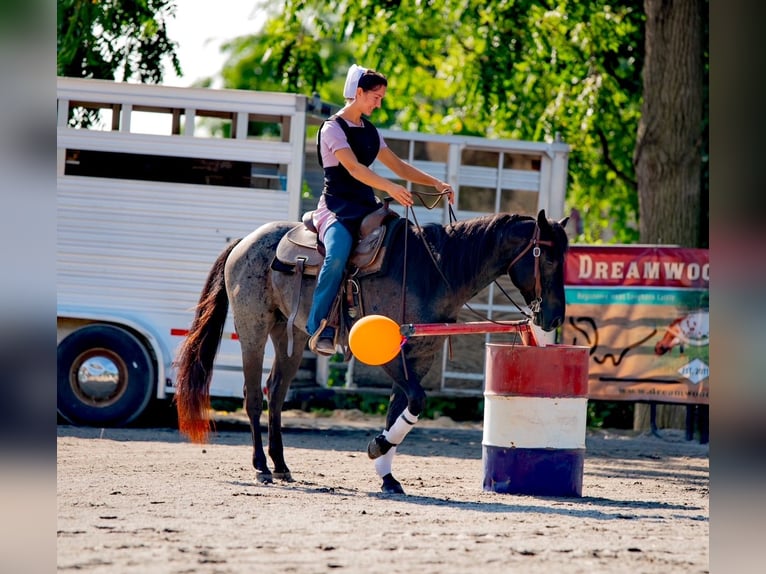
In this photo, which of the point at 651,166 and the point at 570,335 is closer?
the point at 570,335

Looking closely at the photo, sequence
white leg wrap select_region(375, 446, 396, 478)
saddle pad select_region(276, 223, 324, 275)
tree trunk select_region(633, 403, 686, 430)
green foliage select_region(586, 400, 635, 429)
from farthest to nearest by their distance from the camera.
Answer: green foliage select_region(586, 400, 635, 429) → tree trunk select_region(633, 403, 686, 430) → saddle pad select_region(276, 223, 324, 275) → white leg wrap select_region(375, 446, 396, 478)

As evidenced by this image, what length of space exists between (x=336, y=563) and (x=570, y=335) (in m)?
8.70

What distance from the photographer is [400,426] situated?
27.3ft

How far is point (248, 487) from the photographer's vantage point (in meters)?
8.59

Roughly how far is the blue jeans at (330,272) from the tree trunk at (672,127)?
308 inches

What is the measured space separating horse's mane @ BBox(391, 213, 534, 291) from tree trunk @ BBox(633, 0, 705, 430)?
743cm

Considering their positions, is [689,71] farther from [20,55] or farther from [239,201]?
[20,55]

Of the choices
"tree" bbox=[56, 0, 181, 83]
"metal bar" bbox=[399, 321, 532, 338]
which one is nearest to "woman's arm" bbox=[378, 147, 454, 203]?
"metal bar" bbox=[399, 321, 532, 338]

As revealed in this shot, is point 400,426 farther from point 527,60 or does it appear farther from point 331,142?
point 527,60

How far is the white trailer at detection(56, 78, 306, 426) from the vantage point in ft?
43.4

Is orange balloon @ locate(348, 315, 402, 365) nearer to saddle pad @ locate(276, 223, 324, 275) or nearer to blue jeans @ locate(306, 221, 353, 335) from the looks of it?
blue jeans @ locate(306, 221, 353, 335)

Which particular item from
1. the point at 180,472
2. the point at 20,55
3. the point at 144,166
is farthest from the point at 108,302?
the point at 20,55

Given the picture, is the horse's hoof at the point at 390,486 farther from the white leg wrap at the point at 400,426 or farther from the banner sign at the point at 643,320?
the banner sign at the point at 643,320

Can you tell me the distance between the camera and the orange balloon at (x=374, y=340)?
771cm
